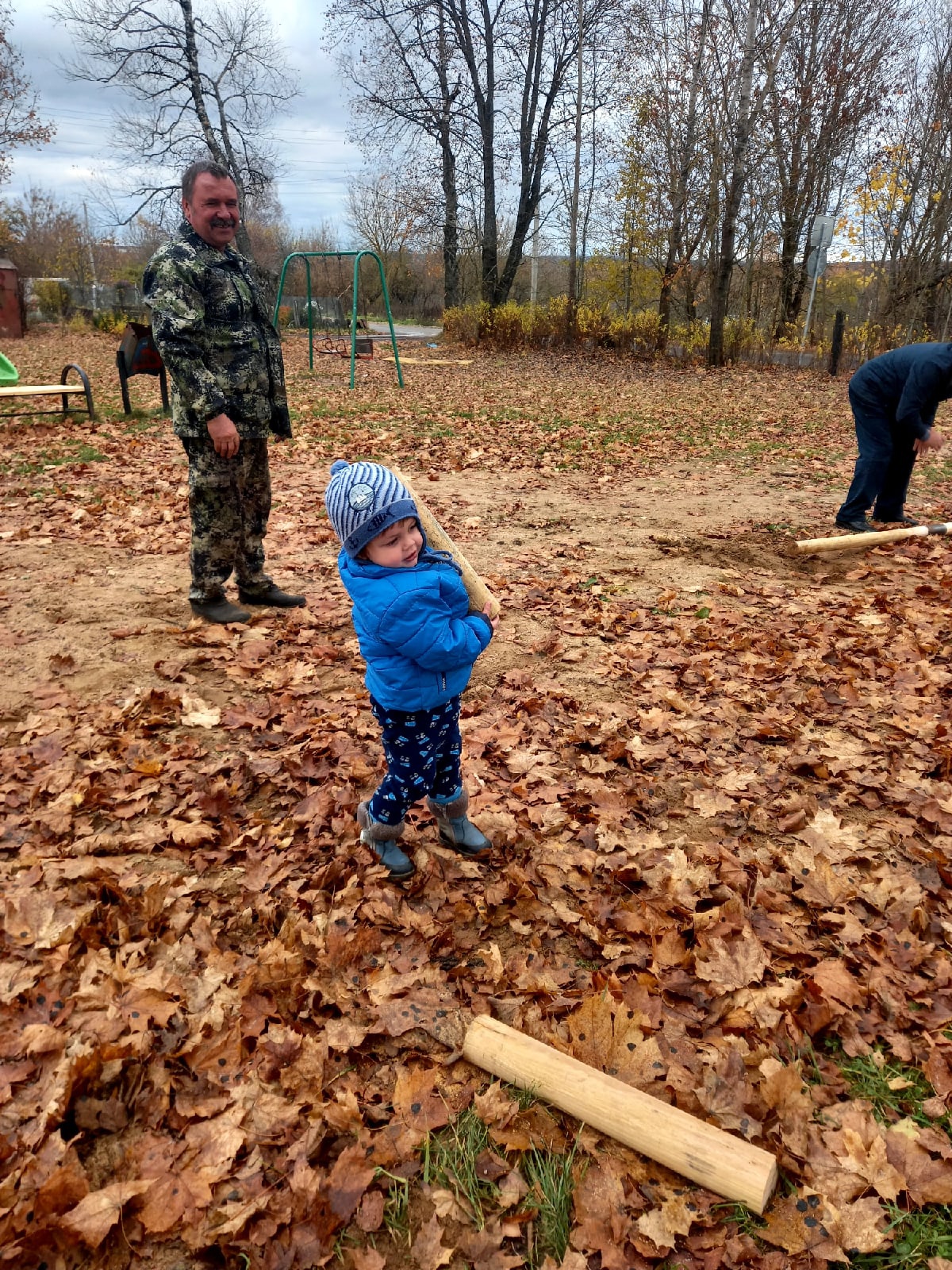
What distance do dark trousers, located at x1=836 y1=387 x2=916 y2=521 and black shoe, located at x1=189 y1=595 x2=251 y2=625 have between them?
514 cm

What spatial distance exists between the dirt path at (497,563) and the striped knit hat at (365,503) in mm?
2161

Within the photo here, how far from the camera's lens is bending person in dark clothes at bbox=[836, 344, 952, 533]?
6166 mm

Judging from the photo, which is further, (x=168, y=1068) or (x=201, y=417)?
(x=201, y=417)

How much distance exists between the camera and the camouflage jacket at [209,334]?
4160mm

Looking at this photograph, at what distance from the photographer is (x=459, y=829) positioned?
10.0 feet

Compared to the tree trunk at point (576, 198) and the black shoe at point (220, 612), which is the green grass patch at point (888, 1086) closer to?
the black shoe at point (220, 612)

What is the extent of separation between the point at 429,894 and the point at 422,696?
2.74 feet

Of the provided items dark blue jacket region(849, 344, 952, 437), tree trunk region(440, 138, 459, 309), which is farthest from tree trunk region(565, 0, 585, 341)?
dark blue jacket region(849, 344, 952, 437)

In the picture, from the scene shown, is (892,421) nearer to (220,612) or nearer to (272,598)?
(272,598)

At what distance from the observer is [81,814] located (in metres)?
3.24

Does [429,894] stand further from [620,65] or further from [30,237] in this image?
[30,237]

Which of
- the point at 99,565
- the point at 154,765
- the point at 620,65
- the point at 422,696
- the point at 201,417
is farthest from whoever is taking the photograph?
the point at 620,65

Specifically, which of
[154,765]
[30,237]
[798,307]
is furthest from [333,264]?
[154,765]

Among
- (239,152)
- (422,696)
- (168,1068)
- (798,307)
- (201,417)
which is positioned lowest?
(168,1068)
